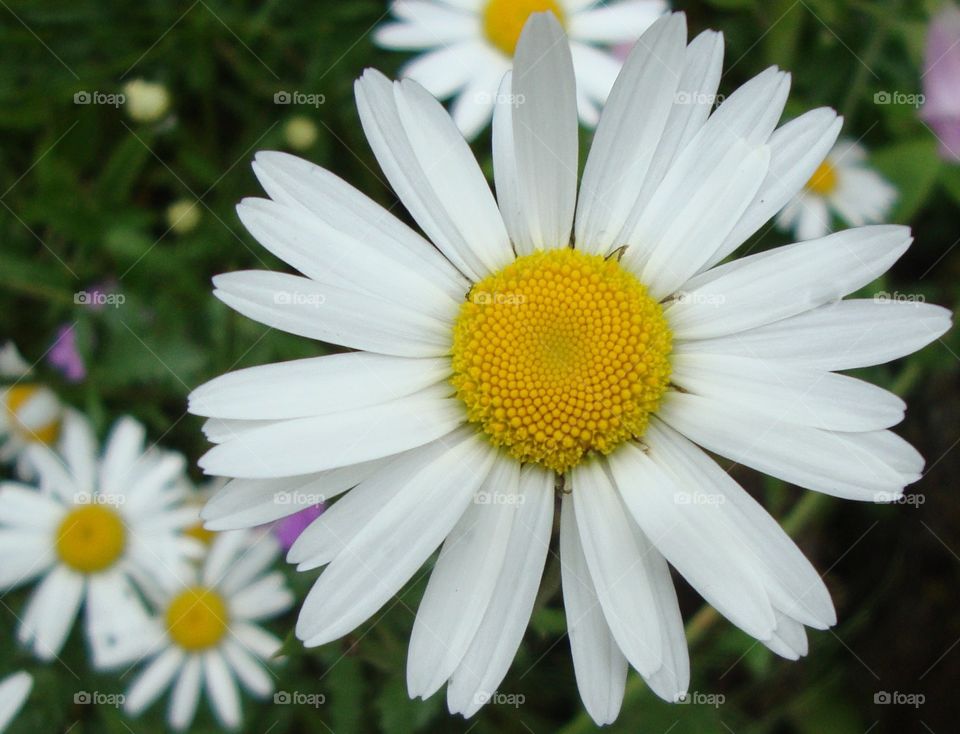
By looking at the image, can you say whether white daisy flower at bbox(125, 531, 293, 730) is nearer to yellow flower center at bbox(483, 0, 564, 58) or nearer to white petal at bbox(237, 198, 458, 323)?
white petal at bbox(237, 198, 458, 323)

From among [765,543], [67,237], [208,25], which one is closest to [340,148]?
[208,25]

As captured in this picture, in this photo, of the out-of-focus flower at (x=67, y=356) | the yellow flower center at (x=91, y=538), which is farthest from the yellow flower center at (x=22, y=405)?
the yellow flower center at (x=91, y=538)

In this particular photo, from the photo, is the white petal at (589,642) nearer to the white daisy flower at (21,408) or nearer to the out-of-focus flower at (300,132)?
the out-of-focus flower at (300,132)

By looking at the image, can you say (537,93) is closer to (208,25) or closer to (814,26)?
(208,25)

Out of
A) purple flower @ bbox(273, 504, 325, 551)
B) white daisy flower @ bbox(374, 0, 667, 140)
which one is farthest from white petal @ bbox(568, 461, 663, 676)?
white daisy flower @ bbox(374, 0, 667, 140)

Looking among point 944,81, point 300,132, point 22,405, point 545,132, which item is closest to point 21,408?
point 22,405

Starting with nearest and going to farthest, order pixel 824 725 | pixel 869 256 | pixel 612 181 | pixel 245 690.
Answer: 1. pixel 869 256
2. pixel 612 181
3. pixel 245 690
4. pixel 824 725
